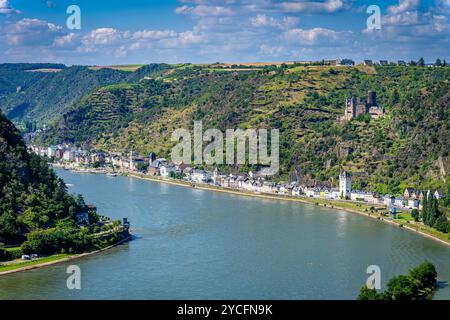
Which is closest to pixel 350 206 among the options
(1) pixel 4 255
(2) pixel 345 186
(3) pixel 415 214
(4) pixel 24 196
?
(2) pixel 345 186

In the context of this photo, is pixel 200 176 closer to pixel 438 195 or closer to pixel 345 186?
pixel 345 186

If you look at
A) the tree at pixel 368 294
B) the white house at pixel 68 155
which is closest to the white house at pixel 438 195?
the tree at pixel 368 294

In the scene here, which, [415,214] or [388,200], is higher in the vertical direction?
[388,200]

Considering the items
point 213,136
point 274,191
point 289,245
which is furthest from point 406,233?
point 213,136

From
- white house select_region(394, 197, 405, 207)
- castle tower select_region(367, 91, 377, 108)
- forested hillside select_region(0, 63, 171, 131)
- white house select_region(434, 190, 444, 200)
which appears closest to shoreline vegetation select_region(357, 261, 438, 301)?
white house select_region(434, 190, 444, 200)

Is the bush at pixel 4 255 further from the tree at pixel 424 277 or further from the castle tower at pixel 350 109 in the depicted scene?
the castle tower at pixel 350 109

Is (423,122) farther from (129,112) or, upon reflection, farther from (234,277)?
(129,112)
